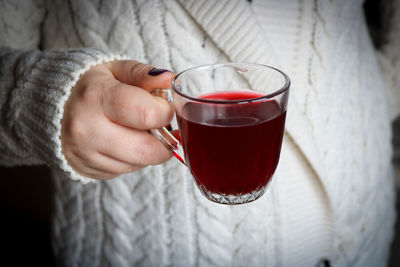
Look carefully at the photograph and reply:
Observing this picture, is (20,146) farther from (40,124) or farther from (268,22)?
(268,22)

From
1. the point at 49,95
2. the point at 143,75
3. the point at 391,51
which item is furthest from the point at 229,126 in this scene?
the point at 391,51

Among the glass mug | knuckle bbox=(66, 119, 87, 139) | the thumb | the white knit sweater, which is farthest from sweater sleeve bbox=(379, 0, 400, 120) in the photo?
knuckle bbox=(66, 119, 87, 139)

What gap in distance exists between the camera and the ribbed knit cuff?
21.5 inches

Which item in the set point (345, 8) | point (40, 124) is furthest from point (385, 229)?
point (40, 124)

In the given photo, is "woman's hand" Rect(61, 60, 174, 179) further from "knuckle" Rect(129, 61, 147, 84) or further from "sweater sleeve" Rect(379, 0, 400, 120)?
"sweater sleeve" Rect(379, 0, 400, 120)

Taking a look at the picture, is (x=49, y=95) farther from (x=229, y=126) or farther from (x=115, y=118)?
(x=229, y=126)

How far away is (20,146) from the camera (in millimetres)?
660

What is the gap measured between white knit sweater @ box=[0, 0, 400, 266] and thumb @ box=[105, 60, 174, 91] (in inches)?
4.4

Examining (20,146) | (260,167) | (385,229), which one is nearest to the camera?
(260,167)

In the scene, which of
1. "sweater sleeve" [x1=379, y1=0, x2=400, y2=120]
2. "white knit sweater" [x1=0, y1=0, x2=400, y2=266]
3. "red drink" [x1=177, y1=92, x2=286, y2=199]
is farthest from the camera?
"sweater sleeve" [x1=379, y1=0, x2=400, y2=120]

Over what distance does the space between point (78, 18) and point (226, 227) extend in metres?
0.54

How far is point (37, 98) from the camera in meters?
0.59

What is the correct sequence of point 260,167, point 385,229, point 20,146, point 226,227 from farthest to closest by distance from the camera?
point 385,229 → point 226,227 → point 20,146 → point 260,167

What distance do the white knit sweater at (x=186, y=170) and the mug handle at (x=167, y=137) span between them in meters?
0.19
